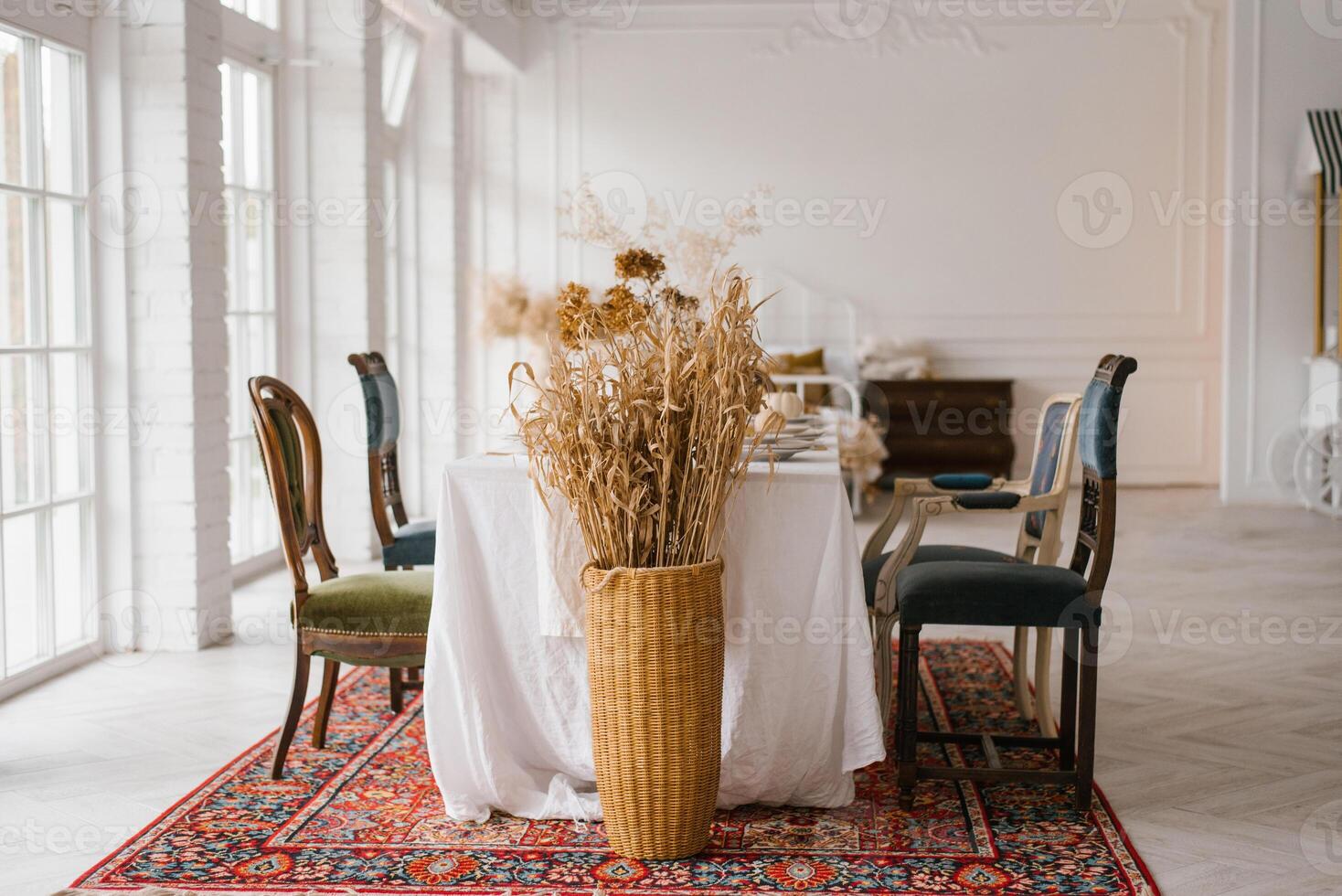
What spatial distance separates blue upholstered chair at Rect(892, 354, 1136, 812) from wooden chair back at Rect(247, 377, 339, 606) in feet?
4.56

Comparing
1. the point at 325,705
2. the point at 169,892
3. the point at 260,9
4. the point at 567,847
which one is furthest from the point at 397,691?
the point at 260,9

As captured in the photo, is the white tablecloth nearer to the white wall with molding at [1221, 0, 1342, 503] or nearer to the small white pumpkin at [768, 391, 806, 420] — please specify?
the small white pumpkin at [768, 391, 806, 420]

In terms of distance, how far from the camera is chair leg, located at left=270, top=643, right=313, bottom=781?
304 centimetres

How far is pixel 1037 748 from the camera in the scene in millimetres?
3273

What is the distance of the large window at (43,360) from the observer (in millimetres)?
3723

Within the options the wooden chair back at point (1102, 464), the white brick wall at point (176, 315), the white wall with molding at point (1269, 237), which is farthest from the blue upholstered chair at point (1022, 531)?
the white wall with molding at point (1269, 237)

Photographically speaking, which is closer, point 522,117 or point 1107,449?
point 1107,449

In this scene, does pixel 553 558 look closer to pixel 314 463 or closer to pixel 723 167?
pixel 314 463

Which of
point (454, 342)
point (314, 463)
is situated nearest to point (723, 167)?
point (454, 342)

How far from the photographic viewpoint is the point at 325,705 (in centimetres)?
327

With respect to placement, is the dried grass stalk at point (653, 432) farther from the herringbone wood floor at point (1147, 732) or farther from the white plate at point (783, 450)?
the herringbone wood floor at point (1147, 732)

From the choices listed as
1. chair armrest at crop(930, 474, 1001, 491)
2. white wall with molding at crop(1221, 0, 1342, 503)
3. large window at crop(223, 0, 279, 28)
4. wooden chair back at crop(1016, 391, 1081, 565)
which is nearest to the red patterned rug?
wooden chair back at crop(1016, 391, 1081, 565)

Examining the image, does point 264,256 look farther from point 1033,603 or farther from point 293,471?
point 1033,603

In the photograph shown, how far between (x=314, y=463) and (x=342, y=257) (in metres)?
2.87
